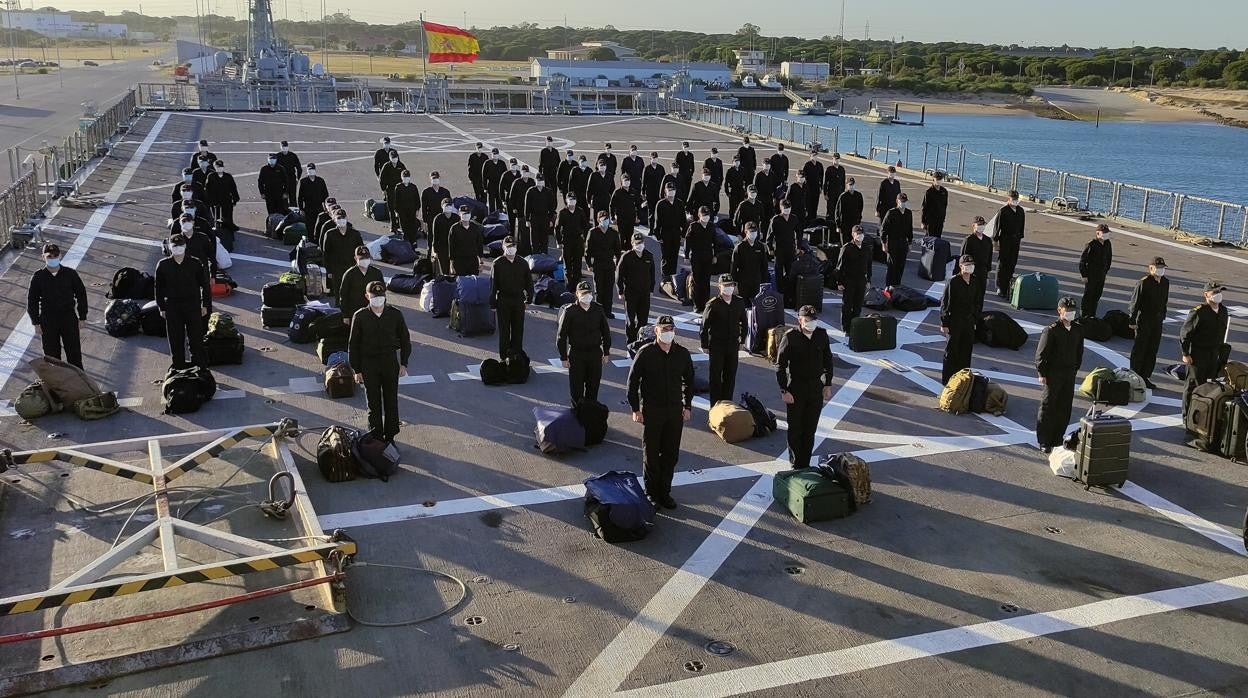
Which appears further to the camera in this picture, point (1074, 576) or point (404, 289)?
point (404, 289)

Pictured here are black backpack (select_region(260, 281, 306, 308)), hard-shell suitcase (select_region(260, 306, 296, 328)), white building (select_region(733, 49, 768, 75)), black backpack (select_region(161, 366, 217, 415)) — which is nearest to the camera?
black backpack (select_region(161, 366, 217, 415))

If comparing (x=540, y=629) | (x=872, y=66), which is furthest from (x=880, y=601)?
(x=872, y=66)

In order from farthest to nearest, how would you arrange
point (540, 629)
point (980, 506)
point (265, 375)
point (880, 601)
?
point (265, 375) → point (980, 506) → point (880, 601) → point (540, 629)

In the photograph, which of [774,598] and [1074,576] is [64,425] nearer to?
[774,598]

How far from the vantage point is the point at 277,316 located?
1681 centimetres

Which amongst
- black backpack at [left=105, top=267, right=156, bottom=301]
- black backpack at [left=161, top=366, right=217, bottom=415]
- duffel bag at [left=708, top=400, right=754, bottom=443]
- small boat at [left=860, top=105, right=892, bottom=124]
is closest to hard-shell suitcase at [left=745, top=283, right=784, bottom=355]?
duffel bag at [left=708, top=400, right=754, bottom=443]

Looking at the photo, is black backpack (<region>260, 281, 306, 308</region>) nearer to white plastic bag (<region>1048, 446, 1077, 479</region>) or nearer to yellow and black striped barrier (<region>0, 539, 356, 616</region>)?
yellow and black striped barrier (<region>0, 539, 356, 616</region>)

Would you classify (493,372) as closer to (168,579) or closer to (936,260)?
(168,579)

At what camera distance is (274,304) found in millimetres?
17031

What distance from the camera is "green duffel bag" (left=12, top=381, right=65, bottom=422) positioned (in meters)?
12.5

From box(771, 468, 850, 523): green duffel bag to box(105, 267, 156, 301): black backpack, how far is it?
12.1 m

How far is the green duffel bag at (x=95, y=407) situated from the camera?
1266cm

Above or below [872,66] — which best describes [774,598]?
below

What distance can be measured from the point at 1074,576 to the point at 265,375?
10.7 meters
